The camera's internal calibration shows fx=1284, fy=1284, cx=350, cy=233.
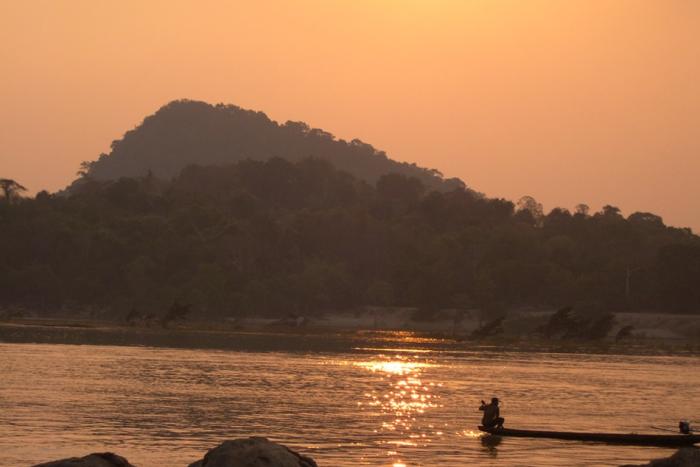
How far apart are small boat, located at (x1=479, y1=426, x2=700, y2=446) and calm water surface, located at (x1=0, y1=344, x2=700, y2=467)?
471mm

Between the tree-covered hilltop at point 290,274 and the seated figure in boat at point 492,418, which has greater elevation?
the tree-covered hilltop at point 290,274

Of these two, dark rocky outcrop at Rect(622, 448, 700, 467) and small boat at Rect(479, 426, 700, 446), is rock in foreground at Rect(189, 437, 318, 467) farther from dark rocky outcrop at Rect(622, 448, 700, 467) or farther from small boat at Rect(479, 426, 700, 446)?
small boat at Rect(479, 426, 700, 446)

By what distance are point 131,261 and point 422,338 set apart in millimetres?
56723

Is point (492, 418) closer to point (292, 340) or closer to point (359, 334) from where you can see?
point (292, 340)

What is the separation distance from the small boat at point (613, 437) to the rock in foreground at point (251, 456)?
20.2 m

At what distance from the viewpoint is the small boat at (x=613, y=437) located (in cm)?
4819

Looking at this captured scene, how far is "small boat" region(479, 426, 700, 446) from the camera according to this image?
4819 cm

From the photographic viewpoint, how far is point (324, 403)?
205 ft

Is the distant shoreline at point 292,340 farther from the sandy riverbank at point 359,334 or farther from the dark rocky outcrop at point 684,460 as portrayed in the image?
the dark rocky outcrop at point 684,460

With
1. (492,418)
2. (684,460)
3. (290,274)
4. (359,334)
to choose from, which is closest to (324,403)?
(492,418)

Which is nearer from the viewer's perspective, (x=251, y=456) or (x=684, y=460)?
(x=251, y=456)

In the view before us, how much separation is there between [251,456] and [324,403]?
108ft

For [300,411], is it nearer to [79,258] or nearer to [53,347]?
[53,347]

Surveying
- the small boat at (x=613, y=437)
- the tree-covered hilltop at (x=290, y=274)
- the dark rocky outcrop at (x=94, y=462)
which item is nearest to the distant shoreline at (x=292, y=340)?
the tree-covered hilltop at (x=290, y=274)
